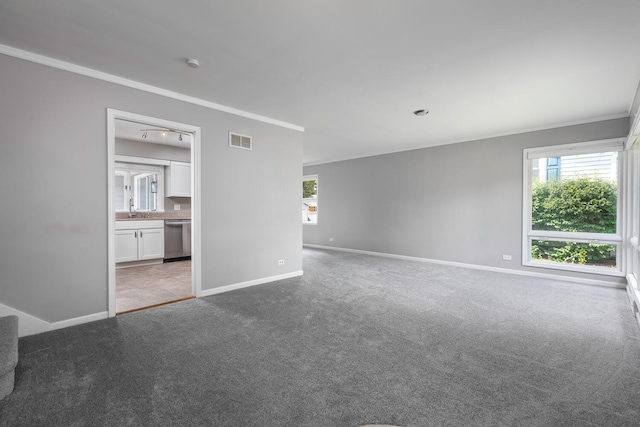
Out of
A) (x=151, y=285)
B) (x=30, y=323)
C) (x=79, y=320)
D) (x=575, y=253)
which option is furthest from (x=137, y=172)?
(x=575, y=253)

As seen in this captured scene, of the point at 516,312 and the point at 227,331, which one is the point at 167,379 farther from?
the point at 516,312

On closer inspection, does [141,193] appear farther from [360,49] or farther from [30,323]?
[360,49]

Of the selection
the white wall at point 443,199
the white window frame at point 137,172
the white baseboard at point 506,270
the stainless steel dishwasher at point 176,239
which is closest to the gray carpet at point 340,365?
the white baseboard at point 506,270

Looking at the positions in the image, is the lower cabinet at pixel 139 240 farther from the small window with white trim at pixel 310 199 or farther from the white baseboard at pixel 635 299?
the white baseboard at pixel 635 299

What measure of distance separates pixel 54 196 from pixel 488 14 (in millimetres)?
3998

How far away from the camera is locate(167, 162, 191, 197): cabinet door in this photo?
259 inches

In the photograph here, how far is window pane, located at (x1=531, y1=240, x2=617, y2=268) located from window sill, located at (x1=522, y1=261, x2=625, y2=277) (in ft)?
0.18

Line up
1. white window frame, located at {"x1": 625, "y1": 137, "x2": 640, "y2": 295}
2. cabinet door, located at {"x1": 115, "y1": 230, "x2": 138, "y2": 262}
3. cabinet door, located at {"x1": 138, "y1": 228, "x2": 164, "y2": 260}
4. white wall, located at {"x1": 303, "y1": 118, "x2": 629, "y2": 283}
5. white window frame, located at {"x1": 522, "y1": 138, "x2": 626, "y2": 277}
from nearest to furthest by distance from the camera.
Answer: white window frame, located at {"x1": 625, "y1": 137, "x2": 640, "y2": 295}, white window frame, located at {"x1": 522, "y1": 138, "x2": 626, "y2": 277}, white wall, located at {"x1": 303, "y1": 118, "x2": 629, "y2": 283}, cabinet door, located at {"x1": 115, "y1": 230, "x2": 138, "y2": 262}, cabinet door, located at {"x1": 138, "y1": 228, "x2": 164, "y2": 260}

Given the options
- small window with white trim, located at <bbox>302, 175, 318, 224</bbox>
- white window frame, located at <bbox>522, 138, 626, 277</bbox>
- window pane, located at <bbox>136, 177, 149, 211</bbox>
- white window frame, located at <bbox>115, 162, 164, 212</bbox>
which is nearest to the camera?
white window frame, located at <bbox>522, 138, 626, 277</bbox>

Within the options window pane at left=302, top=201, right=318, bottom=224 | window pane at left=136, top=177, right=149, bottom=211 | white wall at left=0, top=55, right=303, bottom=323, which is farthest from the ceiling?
window pane at left=302, top=201, right=318, bottom=224

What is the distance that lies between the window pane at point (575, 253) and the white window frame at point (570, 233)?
6 centimetres

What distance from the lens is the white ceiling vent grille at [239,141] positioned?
4.15 meters

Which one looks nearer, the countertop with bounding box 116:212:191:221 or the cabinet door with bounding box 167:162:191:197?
the countertop with bounding box 116:212:191:221

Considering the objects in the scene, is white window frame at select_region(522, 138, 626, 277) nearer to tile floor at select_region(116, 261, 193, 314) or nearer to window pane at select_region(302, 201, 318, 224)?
window pane at select_region(302, 201, 318, 224)
